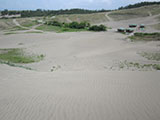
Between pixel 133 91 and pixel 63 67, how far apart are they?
792cm

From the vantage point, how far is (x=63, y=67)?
1273 cm

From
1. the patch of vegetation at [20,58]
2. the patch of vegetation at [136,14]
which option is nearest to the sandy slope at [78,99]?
the patch of vegetation at [20,58]

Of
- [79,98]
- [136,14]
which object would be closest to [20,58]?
[79,98]

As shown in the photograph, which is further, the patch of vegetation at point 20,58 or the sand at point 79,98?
the patch of vegetation at point 20,58

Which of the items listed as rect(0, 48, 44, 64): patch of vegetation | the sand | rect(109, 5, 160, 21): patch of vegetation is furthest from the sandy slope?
rect(109, 5, 160, 21): patch of vegetation

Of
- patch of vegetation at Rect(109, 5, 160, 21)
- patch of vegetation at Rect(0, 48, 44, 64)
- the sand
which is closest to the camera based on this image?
the sand

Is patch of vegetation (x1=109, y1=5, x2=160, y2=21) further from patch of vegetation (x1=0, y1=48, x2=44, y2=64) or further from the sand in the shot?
the sand

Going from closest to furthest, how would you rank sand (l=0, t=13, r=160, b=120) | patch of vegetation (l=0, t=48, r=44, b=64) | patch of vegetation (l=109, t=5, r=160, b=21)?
1. sand (l=0, t=13, r=160, b=120)
2. patch of vegetation (l=0, t=48, r=44, b=64)
3. patch of vegetation (l=109, t=5, r=160, b=21)

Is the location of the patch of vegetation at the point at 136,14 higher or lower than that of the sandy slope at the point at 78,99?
higher

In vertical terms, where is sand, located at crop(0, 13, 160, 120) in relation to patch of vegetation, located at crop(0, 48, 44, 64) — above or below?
above

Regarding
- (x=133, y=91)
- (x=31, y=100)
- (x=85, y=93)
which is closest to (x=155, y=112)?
(x=133, y=91)

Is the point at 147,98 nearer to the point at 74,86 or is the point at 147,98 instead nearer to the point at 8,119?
the point at 74,86

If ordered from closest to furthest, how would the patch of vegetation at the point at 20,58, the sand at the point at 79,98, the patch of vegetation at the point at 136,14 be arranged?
the sand at the point at 79,98 < the patch of vegetation at the point at 20,58 < the patch of vegetation at the point at 136,14

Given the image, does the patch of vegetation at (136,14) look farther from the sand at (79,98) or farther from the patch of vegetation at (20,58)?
the sand at (79,98)
